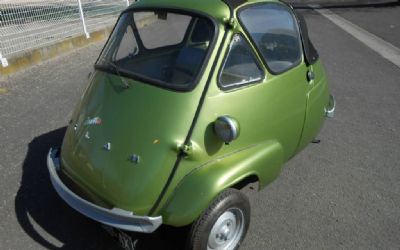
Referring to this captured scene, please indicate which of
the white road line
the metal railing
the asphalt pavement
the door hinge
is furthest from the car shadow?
the white road line

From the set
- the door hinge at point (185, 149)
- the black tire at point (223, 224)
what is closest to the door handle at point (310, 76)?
the black tire at point (223, 224)

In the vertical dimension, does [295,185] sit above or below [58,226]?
below

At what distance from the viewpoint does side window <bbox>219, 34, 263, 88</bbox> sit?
276 centimetres

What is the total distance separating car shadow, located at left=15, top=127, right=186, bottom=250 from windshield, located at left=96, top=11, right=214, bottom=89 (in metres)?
1.13

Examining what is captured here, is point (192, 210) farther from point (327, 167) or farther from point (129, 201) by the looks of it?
point (327, 167)

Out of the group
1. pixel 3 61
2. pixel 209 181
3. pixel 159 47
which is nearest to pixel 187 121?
pixel 209 181

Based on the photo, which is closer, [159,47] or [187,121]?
[187,121]

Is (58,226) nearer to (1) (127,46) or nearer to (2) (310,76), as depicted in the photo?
(1) (127,46)

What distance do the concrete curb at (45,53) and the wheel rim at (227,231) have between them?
17.3 ft

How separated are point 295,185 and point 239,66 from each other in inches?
53.9

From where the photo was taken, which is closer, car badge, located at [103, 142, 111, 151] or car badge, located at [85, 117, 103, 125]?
car badge, located at [103, 142, 111, 151]

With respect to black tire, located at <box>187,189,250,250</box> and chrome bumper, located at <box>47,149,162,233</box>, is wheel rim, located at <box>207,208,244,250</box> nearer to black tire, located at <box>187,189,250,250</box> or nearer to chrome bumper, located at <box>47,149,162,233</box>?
black tire, located at <box>187,189,250,250</box>

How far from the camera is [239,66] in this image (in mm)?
2846

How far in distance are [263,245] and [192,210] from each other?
32.1 inches
